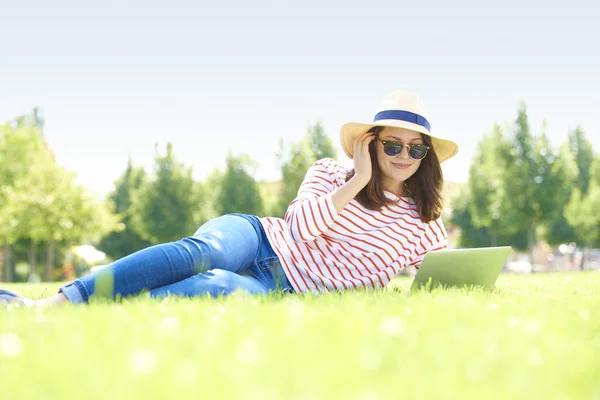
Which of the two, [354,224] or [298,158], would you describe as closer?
[354,224]

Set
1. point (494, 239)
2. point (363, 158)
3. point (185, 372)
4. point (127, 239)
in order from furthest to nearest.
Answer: point (127, 239)
point (494, 239)
point (363, 158)
point (185, 372)

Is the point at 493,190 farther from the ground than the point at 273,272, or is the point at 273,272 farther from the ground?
the point at 273,272

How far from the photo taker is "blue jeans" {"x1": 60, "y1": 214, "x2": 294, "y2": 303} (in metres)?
3.83

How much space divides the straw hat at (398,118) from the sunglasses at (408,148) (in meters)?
0.13

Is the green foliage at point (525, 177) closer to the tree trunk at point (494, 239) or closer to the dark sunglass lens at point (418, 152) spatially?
the tree trunk at point (494, 239)

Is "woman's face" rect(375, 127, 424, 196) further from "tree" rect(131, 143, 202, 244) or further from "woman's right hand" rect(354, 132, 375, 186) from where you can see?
"tree" rect(131, 143, 202, 244)

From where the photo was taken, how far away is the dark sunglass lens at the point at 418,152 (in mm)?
4910

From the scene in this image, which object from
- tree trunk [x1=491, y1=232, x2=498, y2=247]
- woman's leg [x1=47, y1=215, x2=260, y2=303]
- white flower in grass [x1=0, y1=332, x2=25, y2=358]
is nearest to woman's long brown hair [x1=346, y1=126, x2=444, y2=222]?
woman's leg [x1=47, y1=215, x2=260, y2=303]

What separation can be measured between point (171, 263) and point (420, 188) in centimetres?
234

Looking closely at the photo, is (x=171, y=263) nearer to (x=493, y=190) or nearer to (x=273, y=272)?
(x=273, y=272)

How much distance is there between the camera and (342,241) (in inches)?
195

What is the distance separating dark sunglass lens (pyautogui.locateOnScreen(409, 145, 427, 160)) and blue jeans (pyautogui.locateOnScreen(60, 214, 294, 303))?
1.41 metres

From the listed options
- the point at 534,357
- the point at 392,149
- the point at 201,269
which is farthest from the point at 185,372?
the point at 392,149

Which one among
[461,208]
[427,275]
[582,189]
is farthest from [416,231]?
[582,189]
